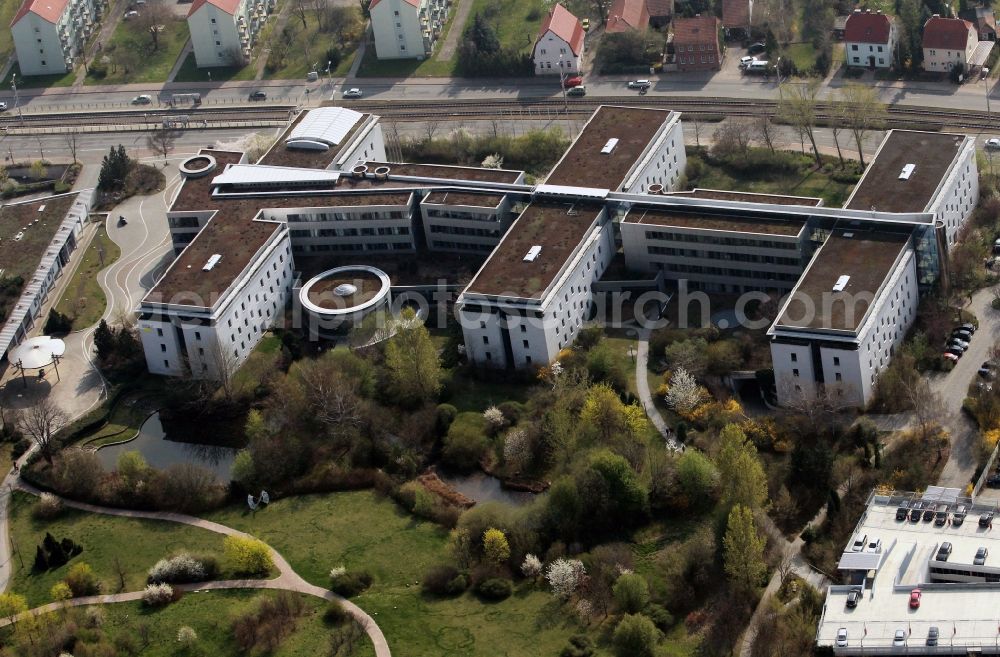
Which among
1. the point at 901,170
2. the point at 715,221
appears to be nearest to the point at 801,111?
the point at 901,170

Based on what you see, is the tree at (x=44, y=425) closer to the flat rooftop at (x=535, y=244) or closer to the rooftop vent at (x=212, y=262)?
the rooftop vent at (x=212, y=262)

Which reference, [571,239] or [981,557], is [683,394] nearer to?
[571,239]

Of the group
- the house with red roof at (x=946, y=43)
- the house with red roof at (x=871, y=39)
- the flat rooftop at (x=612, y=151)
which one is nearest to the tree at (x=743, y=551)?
the flat rooftop at (x=612, y=151)

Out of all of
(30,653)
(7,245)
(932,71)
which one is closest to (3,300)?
(7,245)

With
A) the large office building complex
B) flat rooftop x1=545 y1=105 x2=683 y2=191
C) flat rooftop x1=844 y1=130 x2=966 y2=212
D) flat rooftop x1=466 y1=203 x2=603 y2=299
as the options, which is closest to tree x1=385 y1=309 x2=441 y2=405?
the large office building complex

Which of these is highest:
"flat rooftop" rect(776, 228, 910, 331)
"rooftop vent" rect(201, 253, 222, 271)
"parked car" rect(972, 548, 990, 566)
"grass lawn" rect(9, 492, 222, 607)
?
"rooftop vent" rect(201, 253, 222, 271)

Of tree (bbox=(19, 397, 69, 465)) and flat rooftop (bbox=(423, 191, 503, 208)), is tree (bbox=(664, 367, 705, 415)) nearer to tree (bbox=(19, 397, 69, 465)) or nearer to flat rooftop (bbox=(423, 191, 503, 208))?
flat rooftop (bbox=(423, 191, 503, 208))

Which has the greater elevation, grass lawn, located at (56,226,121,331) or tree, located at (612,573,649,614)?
grass lawn, located at (56,226,121,331)
